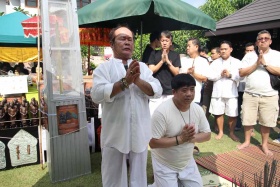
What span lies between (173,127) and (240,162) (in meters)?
2.14

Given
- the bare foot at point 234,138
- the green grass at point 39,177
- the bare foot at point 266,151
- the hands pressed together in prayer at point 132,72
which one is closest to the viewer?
the hands pressed together in prayer at point 132,72

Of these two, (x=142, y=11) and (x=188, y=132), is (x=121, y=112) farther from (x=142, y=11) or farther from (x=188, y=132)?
(x=142, y=11)

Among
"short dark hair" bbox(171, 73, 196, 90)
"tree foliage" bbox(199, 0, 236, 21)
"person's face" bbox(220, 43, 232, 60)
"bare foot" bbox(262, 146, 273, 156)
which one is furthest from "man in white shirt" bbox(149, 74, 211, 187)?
"tree foliage" bbox(199, 0, 236, 21)

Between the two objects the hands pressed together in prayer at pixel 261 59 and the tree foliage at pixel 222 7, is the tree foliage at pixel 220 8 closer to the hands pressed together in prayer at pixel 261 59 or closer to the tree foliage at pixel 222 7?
the tree foliage at pixel 222 7

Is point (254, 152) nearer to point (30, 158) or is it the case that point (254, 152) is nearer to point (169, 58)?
point (169, 58)

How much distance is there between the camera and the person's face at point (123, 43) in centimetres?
210

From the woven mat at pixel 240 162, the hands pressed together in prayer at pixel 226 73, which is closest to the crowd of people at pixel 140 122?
the woven mat at pixel 240 162

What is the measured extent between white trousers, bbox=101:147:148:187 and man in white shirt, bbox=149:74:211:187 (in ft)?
0.56

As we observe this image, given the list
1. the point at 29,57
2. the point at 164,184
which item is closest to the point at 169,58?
the point at 164,184

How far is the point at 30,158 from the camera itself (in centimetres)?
349

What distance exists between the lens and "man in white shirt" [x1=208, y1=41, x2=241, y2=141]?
4598 mm

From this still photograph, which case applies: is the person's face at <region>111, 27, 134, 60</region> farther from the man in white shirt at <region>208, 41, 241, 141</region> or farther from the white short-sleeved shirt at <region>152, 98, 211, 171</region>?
the man in white shirt at <region>208, 41, 241, 141</region>

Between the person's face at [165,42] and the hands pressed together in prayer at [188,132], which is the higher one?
the person's face at [165,42]

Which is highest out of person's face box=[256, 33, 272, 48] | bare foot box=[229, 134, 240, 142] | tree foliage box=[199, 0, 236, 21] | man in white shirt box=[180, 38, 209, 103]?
tree foliage box=[199, 0, 236, 21]
